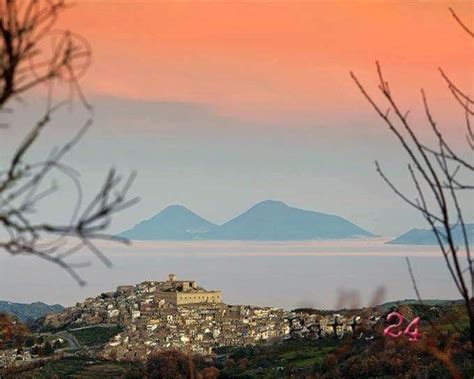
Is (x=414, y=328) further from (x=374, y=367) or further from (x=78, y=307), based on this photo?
(x=78, y=307)

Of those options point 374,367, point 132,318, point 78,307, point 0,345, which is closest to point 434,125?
point 0,345

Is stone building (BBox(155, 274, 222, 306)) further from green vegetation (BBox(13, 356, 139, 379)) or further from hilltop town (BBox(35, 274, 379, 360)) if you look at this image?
green vegetation (BBox(13, 356, 139, 379))

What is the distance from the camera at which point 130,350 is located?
4541 centimetres

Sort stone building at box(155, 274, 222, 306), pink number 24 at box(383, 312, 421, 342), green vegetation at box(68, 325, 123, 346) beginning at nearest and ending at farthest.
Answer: pink number 24 at box(383, 312, 421, 342) < green vegetation at box(68, 325, 123, 346) < stone building at box(155, 274, 222, 306)

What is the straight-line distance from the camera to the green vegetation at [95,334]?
50.8m

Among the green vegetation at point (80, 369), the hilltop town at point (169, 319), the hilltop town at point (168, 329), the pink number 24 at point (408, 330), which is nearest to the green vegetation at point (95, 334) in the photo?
the hilltop town at point (168, 329)

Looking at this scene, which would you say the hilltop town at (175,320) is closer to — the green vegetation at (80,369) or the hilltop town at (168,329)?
the hilltop town at (168,329)

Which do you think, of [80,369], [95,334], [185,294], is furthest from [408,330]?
[185,294]

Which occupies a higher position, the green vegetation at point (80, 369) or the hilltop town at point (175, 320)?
the hilltop town at point (175, 320)

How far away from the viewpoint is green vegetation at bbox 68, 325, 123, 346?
167 feet

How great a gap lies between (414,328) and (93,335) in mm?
52038

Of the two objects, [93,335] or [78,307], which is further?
[78,307]

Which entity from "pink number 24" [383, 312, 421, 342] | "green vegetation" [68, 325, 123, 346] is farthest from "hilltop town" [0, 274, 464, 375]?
"pink number 24" [383, 312, 421, 342]

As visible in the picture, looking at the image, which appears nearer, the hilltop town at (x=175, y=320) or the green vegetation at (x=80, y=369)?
the green vegetation at (x=80, y=369)
